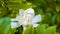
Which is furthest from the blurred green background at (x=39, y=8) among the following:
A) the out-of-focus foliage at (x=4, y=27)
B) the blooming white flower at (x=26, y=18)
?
the out-of-focus foliage at (x=4, y=27)

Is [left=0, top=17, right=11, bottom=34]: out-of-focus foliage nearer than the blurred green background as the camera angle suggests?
Yes

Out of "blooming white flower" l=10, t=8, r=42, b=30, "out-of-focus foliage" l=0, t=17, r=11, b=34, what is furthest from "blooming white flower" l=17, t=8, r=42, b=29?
"out-of-focus foliage" l=0, t=17, r=11, b=34

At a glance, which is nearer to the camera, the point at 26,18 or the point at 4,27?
the point at 4,27

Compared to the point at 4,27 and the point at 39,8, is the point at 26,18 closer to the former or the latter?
the point at 4,27

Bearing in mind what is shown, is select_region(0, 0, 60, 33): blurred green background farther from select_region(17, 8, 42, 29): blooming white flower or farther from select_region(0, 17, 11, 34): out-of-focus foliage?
select_region(0, 17, 11, 34): out-of-focus foliage

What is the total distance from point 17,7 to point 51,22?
416 millimetres

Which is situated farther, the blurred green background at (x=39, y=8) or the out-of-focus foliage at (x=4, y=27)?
the blurred green background at (x=39, y=8)

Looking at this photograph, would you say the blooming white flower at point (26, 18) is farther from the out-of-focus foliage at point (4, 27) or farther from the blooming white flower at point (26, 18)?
the out-of-focus foliage at point (4, 27)

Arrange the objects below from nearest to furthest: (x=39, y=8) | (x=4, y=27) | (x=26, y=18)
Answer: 1. (x=4, y=27)
2. (x=26, y=18)
3. (x=39, y=8)

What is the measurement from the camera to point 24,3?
0.95m

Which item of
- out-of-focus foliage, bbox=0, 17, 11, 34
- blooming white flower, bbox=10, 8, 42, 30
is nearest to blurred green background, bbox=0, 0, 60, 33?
blooming white flower, bbox=10, 8, 42, 30

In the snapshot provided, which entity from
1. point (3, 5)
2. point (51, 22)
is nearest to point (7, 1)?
point (3, 5)

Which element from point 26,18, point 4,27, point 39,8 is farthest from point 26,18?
point 39,8

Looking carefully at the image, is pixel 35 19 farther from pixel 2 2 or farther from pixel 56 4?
pixel 56 4
